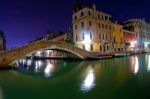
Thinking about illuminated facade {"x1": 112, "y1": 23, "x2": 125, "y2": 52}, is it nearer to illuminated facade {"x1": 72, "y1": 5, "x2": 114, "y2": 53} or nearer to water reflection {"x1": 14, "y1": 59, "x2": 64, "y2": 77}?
illuminated facade {"x1": 72, "y1": 5, "x2": 114, "y2": 53}

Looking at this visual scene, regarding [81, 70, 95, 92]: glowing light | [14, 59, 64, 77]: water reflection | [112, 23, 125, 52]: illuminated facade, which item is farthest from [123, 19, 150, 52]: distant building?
[81, 70, 95, 92]: glowing light

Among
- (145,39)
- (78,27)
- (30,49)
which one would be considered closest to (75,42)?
(78,27)

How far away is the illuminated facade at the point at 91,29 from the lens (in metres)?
32.7

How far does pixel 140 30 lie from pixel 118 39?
1828cm

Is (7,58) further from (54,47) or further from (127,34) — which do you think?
(127,34)

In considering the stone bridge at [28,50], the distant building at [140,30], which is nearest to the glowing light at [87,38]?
the stone bridge at [28,50]

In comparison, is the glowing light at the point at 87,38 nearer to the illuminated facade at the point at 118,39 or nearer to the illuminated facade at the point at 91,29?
the illuminated facade at the point at 91,29

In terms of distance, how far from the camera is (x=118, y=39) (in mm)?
40969

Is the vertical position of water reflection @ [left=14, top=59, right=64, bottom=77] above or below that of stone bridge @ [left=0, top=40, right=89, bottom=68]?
below

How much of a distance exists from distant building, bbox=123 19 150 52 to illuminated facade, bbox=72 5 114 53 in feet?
56.8

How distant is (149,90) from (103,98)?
2.32 meters

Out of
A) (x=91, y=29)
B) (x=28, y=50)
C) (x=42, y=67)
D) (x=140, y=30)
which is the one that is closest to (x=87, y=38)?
(x=91, y=29)

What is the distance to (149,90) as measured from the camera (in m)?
8.01

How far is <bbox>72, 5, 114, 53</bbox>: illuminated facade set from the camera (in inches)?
1288
